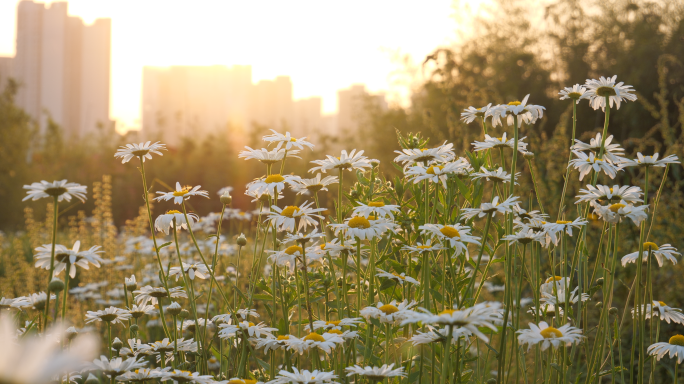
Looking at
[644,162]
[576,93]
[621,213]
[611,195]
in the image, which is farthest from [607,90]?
[621,213]

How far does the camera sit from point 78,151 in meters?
13.1

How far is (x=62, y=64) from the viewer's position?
31.6 meters

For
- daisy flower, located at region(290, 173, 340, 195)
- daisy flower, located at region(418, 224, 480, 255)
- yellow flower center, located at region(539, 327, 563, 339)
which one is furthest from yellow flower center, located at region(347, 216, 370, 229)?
yellow flower center, located at region(539, 327, 563, 339)

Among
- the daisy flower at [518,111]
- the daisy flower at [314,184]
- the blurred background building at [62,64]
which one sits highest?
the blurred background building at [62,64]

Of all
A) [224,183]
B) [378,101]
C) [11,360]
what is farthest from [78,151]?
[11,360]

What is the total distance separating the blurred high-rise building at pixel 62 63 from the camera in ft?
94.4

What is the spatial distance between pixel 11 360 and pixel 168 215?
1.41 metres

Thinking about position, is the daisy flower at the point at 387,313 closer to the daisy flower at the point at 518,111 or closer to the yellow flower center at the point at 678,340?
the daisy flower at the point at 518,111

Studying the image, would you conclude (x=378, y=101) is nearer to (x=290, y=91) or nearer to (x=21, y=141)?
(x=21, y=141)

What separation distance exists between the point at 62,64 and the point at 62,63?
0.25ft

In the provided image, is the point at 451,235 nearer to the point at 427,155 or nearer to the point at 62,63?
the point at 427,155

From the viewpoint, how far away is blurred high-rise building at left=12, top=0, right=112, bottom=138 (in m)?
28.8

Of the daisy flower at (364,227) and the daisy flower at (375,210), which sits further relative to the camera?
the daisy flower at (375,210)

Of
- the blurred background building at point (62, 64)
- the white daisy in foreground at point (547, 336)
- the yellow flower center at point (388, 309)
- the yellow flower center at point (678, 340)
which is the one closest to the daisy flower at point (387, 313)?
the yellow flower center at point (388, 309)
